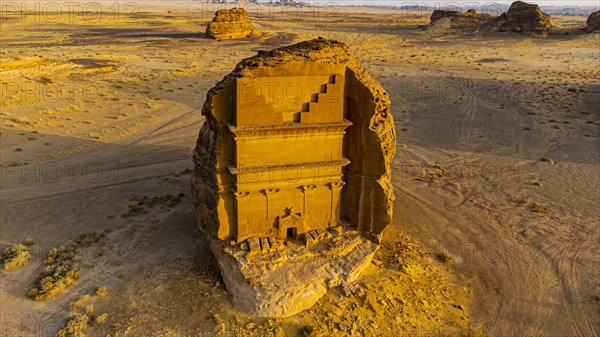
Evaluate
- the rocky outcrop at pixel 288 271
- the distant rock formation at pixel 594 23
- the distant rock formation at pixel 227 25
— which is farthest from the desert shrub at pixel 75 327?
the distant rock formation at pixel 594 23

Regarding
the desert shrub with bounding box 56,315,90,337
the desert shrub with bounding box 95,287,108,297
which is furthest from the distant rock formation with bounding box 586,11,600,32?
the desert shrub with bounding box 56,315,90,337

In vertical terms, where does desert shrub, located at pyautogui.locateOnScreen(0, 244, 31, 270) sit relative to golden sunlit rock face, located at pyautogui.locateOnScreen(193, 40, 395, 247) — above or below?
below

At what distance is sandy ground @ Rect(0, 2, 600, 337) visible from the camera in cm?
1027

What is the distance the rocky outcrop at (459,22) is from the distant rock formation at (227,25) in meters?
32.2

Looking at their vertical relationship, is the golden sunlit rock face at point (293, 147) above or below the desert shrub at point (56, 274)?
above

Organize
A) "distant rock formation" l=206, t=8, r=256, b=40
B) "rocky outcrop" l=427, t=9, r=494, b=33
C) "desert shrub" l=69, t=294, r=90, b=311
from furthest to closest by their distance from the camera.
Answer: "rocky outcrop" l=427, t=9, r=494, b=33 < "distant rock formation" l=206, t=8, r=256, b=40 < "desert shrub" l=69, t=294, r=90, b=311

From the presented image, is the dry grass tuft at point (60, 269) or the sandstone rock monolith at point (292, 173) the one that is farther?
the dry grass tuft at point (60, 269)

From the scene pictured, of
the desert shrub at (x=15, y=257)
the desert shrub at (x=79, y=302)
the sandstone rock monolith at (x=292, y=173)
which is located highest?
the sandstone rock monolith at (x=292, y=173)

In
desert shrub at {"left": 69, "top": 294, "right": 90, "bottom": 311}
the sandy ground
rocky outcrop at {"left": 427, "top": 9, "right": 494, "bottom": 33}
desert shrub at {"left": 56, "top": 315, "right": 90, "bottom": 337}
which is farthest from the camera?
rocky outcrop at {"left": 427, "top": 9, "right": 494, "bottom": 33}

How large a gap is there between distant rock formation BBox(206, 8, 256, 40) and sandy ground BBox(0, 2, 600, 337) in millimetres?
25610

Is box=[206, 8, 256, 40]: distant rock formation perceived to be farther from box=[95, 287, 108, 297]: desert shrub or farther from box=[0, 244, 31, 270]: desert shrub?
box=[95, 287, 108, 297]: desert shrub

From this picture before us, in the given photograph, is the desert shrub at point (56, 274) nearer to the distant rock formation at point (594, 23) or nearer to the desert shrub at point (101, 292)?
the desert shrub at point (101, 292)

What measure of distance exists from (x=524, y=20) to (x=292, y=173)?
6808cm

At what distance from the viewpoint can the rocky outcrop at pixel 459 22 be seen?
71.3m
